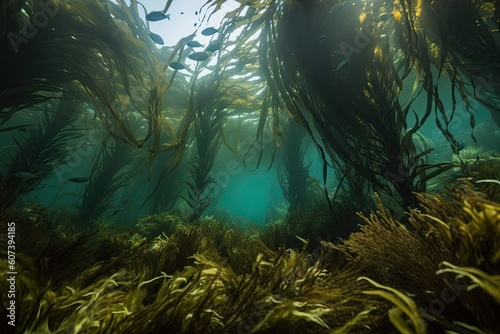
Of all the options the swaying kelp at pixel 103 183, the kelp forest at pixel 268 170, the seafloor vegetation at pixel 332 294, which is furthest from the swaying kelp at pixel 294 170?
the seafloor vegetation at pixel 332 294

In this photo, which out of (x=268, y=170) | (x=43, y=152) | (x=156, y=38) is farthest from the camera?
(x=43, y=152)

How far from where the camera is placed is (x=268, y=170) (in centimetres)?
375

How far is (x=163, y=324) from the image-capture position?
0.86 m

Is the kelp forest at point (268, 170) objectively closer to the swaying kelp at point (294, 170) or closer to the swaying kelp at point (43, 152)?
the swaying kelp at point (43, 152)


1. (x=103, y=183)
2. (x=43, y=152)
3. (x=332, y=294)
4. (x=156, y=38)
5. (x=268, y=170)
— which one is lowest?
(x=332, y=294)

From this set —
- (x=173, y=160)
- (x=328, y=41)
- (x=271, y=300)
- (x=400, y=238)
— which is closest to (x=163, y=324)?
(x=271, y=300)

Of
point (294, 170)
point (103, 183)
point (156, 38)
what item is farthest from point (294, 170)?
point (103, 183)

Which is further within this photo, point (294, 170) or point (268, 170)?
point (294, 170)

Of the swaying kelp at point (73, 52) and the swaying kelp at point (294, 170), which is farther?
the swaying kelp at point (294, 170)

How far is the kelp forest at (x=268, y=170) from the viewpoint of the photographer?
0.86 m

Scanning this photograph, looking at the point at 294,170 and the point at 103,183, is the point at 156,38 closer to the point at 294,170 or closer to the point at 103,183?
the point at 103,183

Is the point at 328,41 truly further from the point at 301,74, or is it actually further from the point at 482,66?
the point at 482,66

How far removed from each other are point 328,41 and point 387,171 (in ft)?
5.90

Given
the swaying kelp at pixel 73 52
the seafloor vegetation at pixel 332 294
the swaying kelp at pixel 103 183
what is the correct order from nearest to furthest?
1. the seafloor vegetation at pixel 332 294
2. the swaying kelp at pixel 73 52
3. the swaying kelp at pixel 103 183
